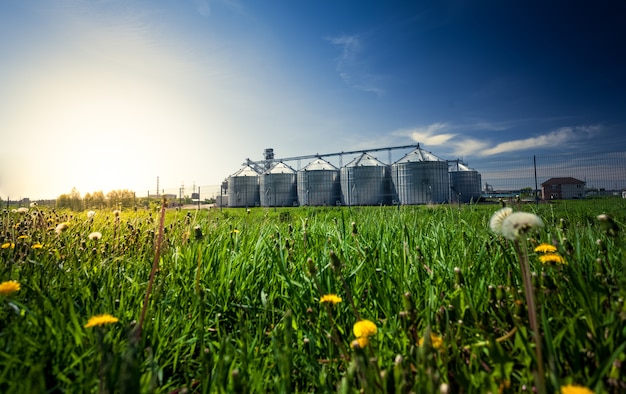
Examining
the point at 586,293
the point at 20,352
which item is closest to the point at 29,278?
the point at 20,352

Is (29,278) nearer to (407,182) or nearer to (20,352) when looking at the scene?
(20,352)

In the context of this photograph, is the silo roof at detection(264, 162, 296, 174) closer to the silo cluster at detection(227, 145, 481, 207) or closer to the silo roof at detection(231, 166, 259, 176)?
the silo cluster at detection(227, 145, 481, 207)

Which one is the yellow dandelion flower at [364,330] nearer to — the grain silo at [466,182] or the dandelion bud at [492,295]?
the dandelion bud at [492,295]

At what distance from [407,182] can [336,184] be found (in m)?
7.02

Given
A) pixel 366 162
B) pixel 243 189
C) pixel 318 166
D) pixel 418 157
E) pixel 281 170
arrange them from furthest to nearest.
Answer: pixel 243 189 → pixel 281 170 → pixel 318 166 → pixel 366 162 → pixel 418 157

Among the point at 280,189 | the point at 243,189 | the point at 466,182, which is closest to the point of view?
the point at 466,182

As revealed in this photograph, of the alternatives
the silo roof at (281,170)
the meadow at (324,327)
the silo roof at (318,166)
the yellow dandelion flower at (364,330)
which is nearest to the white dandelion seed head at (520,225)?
the meadow at (324,327)

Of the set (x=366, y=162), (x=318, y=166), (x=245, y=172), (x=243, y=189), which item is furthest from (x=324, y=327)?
(x=245, y=172)

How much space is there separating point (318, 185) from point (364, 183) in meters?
4.48

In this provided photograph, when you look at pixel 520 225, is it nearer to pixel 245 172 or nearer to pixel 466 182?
pixel 466 182

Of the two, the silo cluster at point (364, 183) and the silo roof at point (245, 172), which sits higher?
the silo roof at point (245, 172)

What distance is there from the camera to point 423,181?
87.7 ft

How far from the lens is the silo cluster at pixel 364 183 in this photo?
1059 inches

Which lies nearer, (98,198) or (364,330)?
(364,330)
